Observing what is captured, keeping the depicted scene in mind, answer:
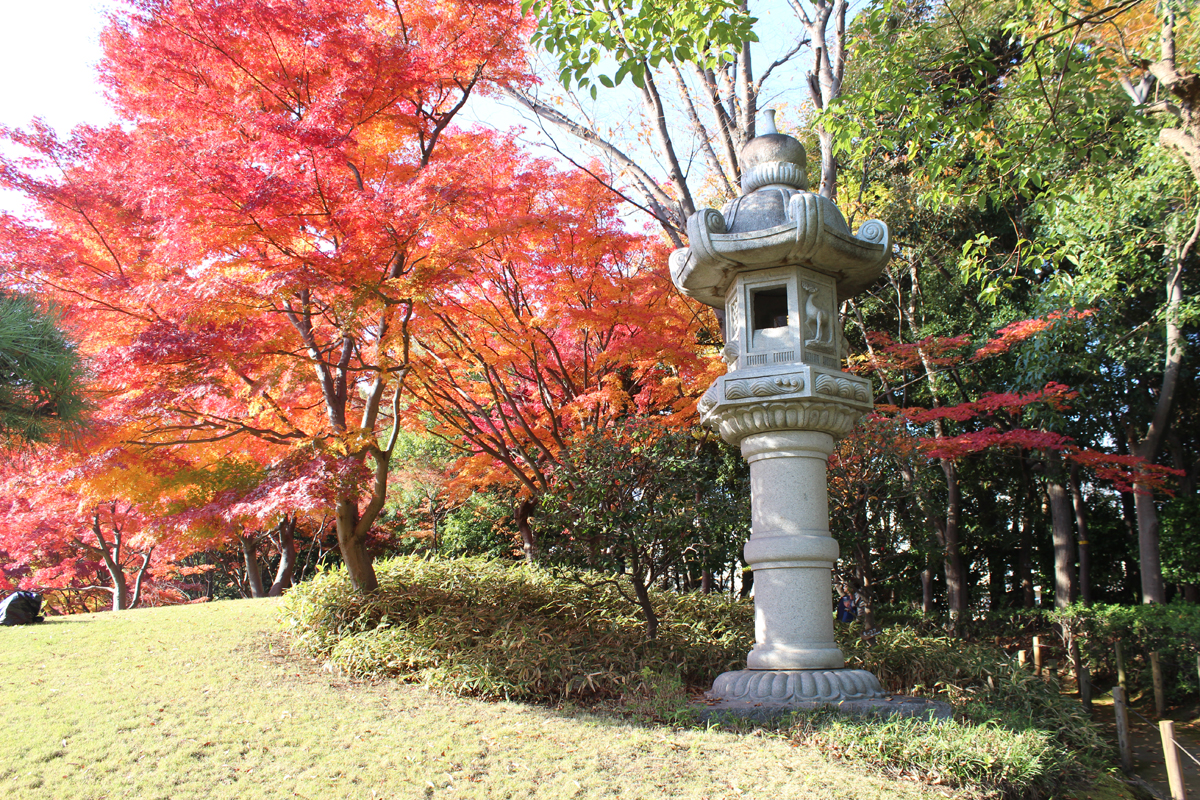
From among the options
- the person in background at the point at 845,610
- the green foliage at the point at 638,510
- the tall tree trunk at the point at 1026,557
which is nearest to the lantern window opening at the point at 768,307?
the green foliage at the point at 638,510

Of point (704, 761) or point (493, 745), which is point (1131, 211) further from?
point (493, 745)

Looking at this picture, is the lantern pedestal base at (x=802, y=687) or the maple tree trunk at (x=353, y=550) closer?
the lantern pedestal base at (x=802, y=687)

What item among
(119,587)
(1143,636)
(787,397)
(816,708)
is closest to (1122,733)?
Result: (816,708)

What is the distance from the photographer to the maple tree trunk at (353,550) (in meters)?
8.52

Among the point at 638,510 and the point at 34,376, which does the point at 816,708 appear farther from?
the point at 34,376

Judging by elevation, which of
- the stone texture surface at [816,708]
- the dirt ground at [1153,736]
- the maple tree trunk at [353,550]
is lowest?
the dirt ground at [1153,736]

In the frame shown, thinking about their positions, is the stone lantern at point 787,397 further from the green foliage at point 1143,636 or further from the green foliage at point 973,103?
the green foliage at point 1143,636

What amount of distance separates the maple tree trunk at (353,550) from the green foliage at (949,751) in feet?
17.4

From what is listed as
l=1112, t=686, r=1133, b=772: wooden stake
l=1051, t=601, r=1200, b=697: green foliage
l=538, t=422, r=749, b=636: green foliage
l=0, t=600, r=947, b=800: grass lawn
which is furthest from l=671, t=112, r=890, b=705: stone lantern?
l=1051, t=601, r=1200, b=697: green foliage

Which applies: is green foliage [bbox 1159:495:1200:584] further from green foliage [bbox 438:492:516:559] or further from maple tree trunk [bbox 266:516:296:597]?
maple tree trunk [bbox 266:516:296:597]

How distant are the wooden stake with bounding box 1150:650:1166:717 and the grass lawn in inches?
239

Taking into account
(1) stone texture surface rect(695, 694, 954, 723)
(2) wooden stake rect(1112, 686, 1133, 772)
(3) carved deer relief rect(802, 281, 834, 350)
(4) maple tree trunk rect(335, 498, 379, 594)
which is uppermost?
(3) carved deer relief rect(802, 281, 834, 350)

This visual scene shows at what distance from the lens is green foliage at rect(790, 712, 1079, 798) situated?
4.42 m

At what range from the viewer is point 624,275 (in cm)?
1059
